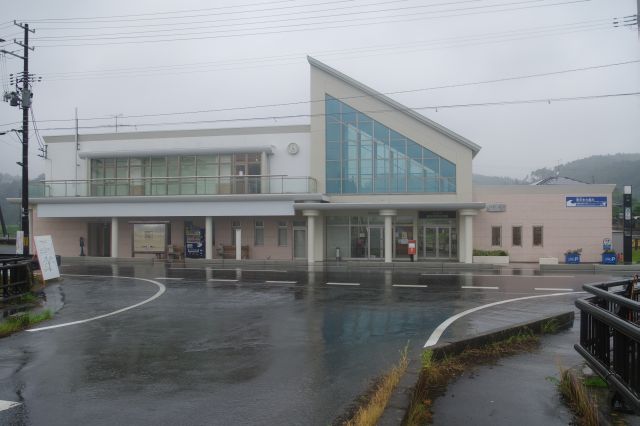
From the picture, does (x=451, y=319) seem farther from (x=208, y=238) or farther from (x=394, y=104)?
(x=208, y=238)

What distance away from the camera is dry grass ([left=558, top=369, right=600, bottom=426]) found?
4316 mm

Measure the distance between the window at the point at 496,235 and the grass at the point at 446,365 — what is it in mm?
21652

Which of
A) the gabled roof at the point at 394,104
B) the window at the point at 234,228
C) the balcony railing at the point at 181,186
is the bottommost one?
the window at the point at 234,228

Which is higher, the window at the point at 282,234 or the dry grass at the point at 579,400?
the window at the point at 282,234

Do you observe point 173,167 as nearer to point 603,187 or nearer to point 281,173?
point 281,173

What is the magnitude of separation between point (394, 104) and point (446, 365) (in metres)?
24.2

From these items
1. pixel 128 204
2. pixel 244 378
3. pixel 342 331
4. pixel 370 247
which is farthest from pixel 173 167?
pixel 244 378

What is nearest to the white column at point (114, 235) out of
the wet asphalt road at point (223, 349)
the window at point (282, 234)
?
the window at point (282, 234)

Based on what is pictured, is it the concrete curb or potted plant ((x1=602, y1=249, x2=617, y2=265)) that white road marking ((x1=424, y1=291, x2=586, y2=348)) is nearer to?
the concrete curb

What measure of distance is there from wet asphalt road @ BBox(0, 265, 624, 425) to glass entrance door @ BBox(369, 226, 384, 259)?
1269 centimetres

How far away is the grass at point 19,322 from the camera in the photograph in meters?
9.49

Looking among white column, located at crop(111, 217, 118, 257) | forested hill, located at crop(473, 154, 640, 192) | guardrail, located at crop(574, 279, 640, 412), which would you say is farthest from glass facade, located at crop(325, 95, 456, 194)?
forested hill, located at crop(473, 154, 640, 192)

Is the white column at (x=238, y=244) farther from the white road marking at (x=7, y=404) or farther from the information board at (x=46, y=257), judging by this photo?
the white road marking at (x=7, y=404)

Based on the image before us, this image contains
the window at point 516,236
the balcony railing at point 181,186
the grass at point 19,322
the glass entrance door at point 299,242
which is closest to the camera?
the grass at point 19,322
